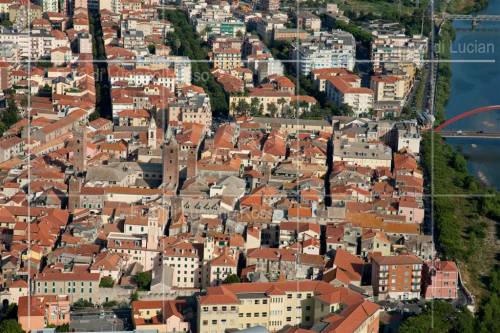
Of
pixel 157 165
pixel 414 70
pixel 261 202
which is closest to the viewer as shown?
pixel 261 202

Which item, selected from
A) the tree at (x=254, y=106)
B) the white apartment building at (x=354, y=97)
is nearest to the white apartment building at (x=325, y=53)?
the white apartment building at (x=354, y=97)

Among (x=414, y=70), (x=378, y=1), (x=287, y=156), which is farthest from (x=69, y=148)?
(x=378, y=1)

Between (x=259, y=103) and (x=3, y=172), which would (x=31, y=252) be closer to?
(x=3, y=172)

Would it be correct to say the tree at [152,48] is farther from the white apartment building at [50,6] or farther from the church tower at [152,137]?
the church tower at [152,137]

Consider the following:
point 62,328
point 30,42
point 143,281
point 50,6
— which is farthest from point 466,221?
point 50,6

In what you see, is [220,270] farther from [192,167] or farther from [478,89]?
[478,89]

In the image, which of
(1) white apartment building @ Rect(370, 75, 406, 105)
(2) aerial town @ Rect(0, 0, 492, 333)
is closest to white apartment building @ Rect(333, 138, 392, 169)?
(2) aerial town @ Rect(0, 0, 492, 333)

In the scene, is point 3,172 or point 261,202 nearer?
point 261,202

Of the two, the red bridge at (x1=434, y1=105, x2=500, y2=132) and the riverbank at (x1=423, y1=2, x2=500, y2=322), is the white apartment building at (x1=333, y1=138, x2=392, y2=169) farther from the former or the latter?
the red bridge at (x1=434, y1=105, x2=500, y2=132)
